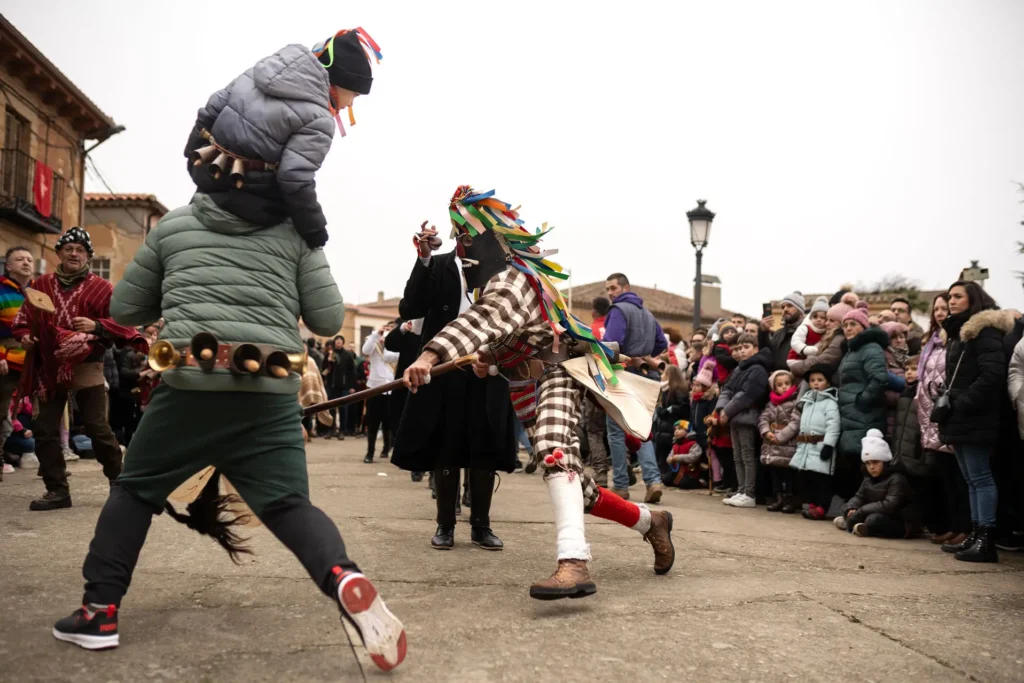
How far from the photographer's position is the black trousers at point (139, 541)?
310 centimetres

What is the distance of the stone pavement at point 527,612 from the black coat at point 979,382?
2.78 ft

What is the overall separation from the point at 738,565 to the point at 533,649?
2263 millimetres

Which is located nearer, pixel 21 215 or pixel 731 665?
pixel 731 665

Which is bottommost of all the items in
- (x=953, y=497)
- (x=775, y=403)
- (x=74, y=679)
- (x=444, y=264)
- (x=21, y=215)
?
(x=74, y=679)

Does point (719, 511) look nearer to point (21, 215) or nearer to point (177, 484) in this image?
point (177, 484)

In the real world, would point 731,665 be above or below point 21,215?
below

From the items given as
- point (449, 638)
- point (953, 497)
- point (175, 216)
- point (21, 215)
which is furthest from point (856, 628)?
point (21, 215)

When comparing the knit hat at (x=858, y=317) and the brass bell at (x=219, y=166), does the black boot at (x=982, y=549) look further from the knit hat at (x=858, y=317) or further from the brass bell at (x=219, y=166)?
the brass bell at (x=219, y=166)

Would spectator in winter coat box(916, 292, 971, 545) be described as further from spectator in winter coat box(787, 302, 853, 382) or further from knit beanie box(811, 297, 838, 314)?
knit beanie box(811, 297, 838, 314)

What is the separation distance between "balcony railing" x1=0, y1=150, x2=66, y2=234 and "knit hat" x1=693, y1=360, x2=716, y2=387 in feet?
58.2

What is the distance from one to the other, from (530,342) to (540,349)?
Result: 70mm

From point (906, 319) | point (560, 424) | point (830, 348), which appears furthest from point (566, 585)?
point (906, 319)

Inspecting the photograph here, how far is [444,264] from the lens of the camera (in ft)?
19.1

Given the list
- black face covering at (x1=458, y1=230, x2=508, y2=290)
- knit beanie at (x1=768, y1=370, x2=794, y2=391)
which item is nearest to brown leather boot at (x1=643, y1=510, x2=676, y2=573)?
black face covering at (x1=458, y1=230, x2=508, y2=290)
